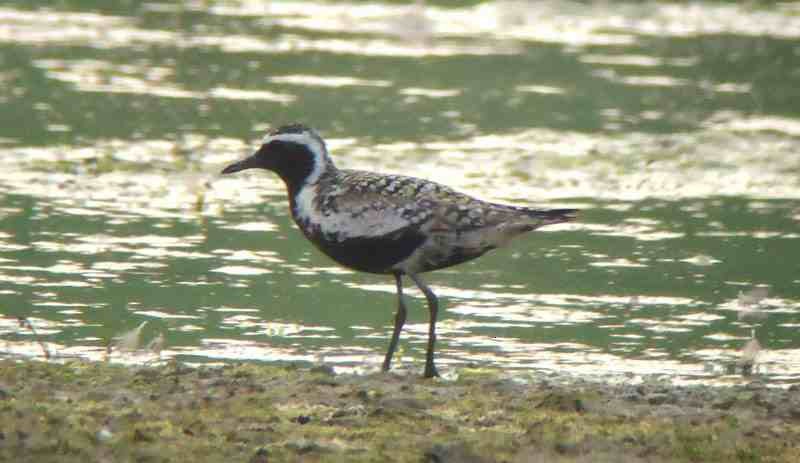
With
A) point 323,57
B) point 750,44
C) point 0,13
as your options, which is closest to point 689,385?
point 323,57

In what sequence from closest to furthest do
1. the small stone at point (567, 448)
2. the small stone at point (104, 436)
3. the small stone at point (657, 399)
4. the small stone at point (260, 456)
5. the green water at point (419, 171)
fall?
the small stone at point (260, 456) < the small stone at point (104, 436) < the small stone at point (567, 448) < the small stone at point (657, 399) < the green water at point (419, 171)

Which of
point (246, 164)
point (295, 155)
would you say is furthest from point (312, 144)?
point (246, 164)

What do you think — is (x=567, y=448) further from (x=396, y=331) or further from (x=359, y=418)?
(x=396, y=331)

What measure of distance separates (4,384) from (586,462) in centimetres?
277

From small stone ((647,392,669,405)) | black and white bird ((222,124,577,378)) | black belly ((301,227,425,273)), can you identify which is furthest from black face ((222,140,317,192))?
small stone ((647,392,669,405))

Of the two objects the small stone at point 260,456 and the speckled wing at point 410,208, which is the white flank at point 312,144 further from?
the small stone at point 260,456

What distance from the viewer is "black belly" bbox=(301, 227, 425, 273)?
9.24 metres

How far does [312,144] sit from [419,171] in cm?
503

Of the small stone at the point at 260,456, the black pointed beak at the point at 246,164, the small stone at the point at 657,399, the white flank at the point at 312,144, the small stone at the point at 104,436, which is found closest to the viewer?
the small stone at the point at 260,456

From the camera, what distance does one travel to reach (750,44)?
832 inches

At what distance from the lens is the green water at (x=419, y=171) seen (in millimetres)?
10656

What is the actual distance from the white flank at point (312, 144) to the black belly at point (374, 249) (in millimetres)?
476

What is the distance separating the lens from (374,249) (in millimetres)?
9297

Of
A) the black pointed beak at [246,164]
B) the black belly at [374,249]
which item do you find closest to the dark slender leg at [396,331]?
the black belly at [374,249]
